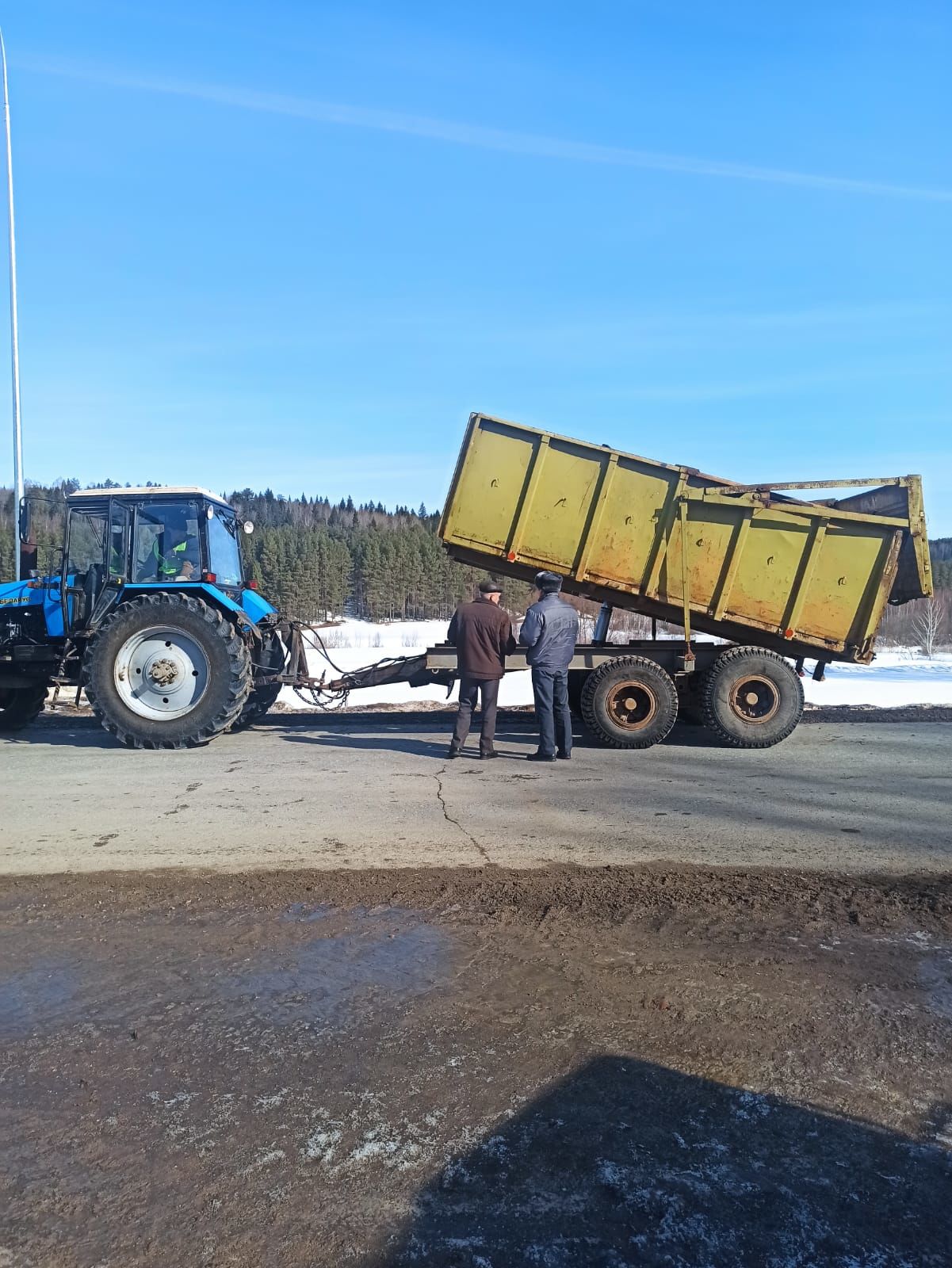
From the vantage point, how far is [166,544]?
958 centimetres

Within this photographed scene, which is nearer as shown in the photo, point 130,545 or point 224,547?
point 130,545

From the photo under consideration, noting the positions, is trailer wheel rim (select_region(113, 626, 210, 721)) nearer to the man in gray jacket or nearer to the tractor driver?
the tractor driver

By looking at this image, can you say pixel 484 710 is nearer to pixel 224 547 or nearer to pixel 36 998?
pixel 224 547

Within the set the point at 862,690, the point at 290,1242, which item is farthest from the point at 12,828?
the point at 862,690

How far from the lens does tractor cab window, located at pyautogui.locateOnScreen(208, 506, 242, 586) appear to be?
972 centimetres

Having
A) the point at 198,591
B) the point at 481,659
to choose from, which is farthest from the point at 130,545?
the point at 481,659

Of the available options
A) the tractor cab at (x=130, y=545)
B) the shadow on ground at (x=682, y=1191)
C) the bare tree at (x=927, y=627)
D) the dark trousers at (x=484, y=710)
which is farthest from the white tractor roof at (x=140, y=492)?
the bare tree at (x=927, y=627)

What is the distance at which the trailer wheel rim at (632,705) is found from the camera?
910 cm

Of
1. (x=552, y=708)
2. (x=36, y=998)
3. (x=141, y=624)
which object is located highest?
(x=141, y=624)

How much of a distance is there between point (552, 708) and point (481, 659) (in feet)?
2.74

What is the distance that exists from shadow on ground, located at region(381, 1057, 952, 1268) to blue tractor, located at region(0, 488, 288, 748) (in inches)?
274

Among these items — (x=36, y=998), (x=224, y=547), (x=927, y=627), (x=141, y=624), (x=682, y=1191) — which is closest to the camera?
(x=682, y=1191)

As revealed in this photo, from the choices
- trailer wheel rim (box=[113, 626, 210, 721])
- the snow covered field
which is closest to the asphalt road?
trailer wheel rim (box=[113, 626, 210, 721])

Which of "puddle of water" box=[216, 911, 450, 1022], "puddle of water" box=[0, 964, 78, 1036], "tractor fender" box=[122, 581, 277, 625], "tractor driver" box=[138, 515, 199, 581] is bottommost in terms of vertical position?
"puddle of water" box=[0, 964, 78, 1036]
